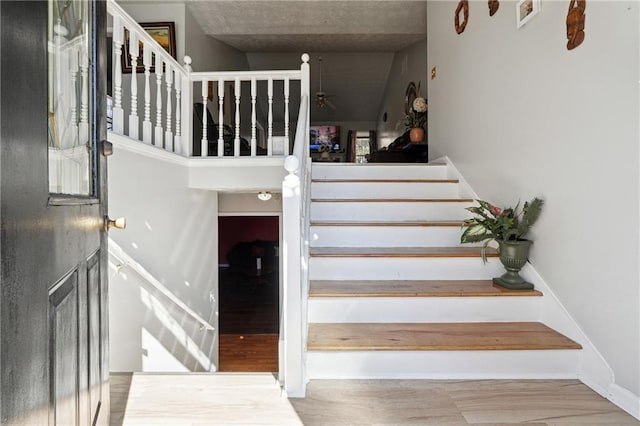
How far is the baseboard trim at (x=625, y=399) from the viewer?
1.26 meters

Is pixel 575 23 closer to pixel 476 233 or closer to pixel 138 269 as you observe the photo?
pixel 476 233

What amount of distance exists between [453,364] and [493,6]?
7.72ft

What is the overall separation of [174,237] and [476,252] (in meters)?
2.34

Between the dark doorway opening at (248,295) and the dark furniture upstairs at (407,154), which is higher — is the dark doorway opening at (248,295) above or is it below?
below

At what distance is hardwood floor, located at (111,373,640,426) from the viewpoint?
4.08 ft

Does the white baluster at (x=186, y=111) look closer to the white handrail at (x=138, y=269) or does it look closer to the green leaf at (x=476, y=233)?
the white handrail at (x=138, y=269)

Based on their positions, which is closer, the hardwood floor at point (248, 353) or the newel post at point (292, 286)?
the newel post at point (292, 286)

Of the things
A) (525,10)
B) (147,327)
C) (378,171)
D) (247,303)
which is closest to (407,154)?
(378,171)

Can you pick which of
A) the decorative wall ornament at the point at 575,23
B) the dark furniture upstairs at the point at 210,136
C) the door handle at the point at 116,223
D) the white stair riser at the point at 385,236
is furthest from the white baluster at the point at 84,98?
the dark furniture upstairs at the point at 210,136

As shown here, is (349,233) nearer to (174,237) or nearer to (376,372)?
(376,372)

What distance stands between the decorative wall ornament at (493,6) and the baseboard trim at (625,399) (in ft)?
7.54

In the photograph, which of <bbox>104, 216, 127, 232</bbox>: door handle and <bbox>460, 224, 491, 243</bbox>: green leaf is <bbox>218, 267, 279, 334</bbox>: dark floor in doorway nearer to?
<bbox>460, 224, 491, 243</bbox>: green leaf

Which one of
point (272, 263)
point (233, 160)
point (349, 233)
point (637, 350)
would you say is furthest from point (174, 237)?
point (272, 263)

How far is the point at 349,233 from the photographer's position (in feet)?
7.53
